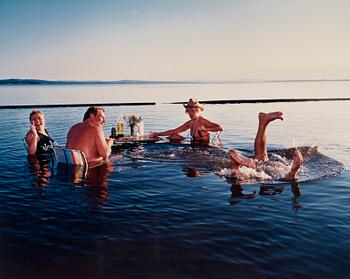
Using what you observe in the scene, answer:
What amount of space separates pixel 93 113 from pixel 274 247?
19.4 feet

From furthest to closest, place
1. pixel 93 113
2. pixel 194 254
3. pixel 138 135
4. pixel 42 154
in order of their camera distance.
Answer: pixel 138 135 → pixel 42 154 → pixel 93 113 → pixel 194 254

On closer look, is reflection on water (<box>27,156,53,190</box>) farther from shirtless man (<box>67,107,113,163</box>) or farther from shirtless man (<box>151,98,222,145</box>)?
shirtless man (<box>151,98,222,145</box>)

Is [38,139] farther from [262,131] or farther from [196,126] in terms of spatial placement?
[262,131]

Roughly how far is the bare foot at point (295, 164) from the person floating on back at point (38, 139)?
7.01m

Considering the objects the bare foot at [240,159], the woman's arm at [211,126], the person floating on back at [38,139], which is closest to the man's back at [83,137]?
the person floating on back at [38,139]

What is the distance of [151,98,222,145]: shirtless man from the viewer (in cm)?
1252

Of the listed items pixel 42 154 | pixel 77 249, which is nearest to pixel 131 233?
pixel 77 249

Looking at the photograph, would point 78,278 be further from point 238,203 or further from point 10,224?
point 238,203

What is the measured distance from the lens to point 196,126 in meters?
13.2

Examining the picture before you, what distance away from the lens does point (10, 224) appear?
5867mm

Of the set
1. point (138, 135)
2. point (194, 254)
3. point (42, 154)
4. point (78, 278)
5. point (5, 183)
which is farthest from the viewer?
point (138, 135)

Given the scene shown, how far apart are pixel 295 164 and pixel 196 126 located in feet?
18.8

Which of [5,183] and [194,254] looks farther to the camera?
[5,183]

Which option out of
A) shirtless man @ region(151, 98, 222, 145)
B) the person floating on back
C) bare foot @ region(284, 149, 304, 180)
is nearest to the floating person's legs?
bare foot @ region(284, 149, 304, 180)
